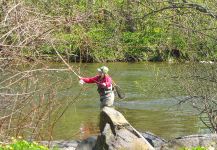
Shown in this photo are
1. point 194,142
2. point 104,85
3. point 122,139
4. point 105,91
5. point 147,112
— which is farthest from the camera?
point 147,112

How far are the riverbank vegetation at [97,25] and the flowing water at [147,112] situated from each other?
103cm

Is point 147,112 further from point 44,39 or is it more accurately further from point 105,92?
point 44,39

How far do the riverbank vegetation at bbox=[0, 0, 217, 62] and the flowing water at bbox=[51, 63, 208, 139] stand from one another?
103 centimetres

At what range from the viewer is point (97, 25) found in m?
14.0

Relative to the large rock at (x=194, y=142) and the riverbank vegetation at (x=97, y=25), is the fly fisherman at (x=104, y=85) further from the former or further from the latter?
the large rock at (x=194, y=142)

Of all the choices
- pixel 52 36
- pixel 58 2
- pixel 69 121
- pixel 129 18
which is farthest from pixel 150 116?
pixel 52 36

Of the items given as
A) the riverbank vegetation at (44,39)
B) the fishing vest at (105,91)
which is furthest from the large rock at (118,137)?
the fishing vest at (105,91)

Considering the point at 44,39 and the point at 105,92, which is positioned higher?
the point at 44,39

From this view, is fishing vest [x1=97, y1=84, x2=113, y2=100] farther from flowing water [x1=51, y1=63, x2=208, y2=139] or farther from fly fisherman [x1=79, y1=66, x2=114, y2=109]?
flowing water [x1=51, y1=63, x2=208, y2=139]

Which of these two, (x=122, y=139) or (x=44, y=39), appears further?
(x=122, y=139)

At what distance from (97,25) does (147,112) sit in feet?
30.5

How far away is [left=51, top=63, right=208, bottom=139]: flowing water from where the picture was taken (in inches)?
675

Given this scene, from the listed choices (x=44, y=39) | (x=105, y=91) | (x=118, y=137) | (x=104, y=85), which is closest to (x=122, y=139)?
(x=118, y=137)

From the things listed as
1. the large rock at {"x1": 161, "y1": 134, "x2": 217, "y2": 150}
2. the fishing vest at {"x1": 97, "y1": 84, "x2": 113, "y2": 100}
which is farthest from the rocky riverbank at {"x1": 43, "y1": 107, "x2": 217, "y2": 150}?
the fishing vest at {"x1": 97, "y1": 84, "x2": 113, "y2": 100}
